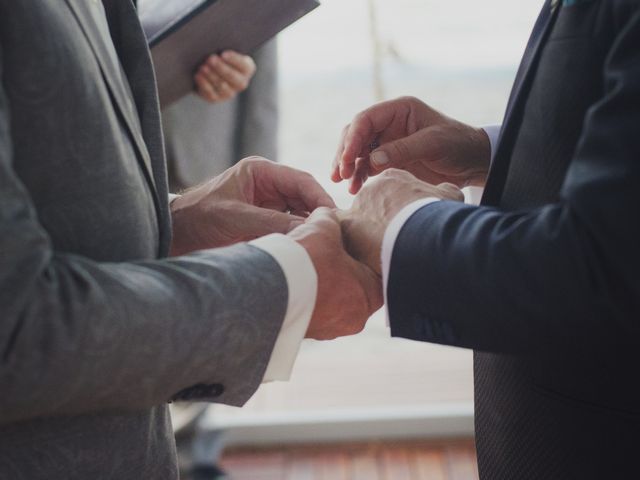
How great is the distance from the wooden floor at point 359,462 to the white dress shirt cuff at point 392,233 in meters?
1.67

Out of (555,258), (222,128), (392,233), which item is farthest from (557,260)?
(222,128)

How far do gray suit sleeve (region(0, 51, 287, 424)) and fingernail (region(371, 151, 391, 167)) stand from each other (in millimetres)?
376

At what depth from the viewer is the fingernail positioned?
1.09m

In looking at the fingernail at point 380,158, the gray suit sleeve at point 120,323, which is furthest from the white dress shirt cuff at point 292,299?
the fingernail at point 380,158

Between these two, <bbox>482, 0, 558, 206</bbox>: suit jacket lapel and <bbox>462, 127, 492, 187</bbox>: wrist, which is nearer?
<bbox>482, 0, 558, 206</bbox>: suit jacket lapel

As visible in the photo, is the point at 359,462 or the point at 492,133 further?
the point at 359,462

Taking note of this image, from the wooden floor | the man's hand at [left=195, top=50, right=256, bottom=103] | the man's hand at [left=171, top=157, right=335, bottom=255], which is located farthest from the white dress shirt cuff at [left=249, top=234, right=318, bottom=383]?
the wooden floor

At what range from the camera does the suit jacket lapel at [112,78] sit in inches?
30.2

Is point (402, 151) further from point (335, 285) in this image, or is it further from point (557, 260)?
point (557, 260)

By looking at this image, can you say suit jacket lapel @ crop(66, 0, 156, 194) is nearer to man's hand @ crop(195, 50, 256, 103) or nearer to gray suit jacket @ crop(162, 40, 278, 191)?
man's hand @ crop(195, 50, 256, 103)

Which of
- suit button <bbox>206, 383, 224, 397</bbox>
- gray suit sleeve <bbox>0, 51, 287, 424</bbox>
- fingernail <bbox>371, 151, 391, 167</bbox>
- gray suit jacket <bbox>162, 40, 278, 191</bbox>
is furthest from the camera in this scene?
gray suit jacket <bbox>162, 40, 278, 191</bbox>

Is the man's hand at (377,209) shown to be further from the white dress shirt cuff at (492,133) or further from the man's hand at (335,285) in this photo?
the white dress shirt cuff at (492,133)

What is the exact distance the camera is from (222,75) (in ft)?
5.85

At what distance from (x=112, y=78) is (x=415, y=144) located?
50 centimetres
